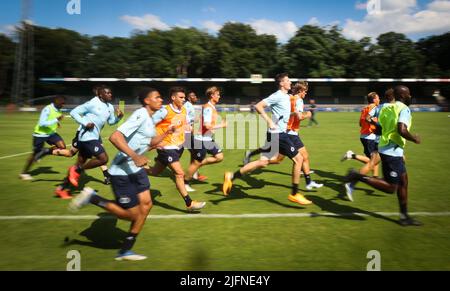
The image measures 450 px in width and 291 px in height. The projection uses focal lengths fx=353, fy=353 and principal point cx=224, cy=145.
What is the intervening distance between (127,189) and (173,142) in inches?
85.7

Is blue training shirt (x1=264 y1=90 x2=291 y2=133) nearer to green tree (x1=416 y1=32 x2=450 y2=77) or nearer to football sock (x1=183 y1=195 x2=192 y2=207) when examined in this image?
football sock (x1=183 y1=195 x2=192 y2=207)

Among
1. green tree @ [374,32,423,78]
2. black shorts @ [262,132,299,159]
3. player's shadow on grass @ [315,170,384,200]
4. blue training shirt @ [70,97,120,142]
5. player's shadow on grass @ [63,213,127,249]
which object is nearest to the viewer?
player's shadow on grass @ [63,213,127,249]

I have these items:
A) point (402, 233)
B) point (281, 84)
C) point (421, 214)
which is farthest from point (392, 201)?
point (281, 84)

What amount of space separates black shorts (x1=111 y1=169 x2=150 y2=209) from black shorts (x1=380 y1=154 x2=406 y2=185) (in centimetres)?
376

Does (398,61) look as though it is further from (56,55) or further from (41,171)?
(41,171)

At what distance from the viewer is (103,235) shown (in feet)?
17.1

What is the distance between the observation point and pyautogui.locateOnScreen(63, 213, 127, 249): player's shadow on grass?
4895 mm

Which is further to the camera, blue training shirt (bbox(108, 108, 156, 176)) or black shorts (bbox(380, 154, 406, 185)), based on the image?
black shorts (bbox(380, 154, 406, 185))

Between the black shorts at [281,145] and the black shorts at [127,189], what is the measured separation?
2958 millimetres

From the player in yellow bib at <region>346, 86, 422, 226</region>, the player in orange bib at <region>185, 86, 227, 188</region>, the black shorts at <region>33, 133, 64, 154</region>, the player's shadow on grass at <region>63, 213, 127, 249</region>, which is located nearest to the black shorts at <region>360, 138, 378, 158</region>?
the player in yellow bib at <region>346, 86, 422, 226</region>

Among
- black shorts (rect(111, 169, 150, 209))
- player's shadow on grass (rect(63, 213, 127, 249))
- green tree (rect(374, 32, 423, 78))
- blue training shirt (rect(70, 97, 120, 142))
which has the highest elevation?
green tree (rect(374, 32, 423, 78))

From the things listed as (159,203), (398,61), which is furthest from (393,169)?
(398,61)

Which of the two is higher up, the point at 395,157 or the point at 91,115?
the point at 91,115

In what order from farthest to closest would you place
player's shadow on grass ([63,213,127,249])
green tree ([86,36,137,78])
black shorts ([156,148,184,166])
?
green tree ([86,36,137,78]), black shorts ([156,148,184,166]), player's shadow on grass ([63,213,127,249])
